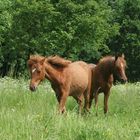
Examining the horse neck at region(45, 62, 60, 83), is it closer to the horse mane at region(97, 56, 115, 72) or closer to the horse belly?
the horse belly

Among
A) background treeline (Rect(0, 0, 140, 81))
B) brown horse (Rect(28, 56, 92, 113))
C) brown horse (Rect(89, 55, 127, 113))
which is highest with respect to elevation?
brown horse (Rect(28, 56, 92, 113))

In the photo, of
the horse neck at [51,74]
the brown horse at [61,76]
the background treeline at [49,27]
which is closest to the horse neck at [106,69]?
the brown horse at [61,76]

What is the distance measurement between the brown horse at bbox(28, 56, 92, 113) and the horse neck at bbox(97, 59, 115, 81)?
451 mm

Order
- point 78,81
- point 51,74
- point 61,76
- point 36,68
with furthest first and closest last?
point 78,81 < point 61,76 < point 51,74 < point 36,68

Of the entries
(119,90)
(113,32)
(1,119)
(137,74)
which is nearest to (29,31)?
(113,32)

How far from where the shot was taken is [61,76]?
39.3 feet

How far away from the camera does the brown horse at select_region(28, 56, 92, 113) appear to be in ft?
37.0

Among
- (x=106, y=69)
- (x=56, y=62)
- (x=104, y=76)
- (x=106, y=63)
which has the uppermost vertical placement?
(x=56, y=62)

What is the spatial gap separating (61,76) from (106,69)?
98.8 inches

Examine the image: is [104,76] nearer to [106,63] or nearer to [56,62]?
[106,63]

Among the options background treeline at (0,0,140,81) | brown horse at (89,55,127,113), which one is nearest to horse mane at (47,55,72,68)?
brown horse at (89,55,127,113)

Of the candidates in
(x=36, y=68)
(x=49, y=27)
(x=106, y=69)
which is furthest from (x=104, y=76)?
(x=49, y=27)

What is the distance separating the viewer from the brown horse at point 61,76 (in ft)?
37.0

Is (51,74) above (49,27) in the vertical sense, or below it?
above
